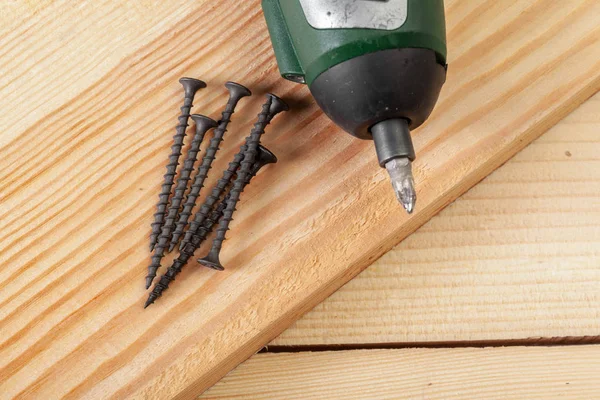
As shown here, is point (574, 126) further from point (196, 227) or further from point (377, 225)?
point (196, 227)

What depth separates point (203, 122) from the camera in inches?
24.5

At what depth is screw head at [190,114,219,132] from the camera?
62 cm

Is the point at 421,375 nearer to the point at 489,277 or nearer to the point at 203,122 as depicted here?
the point at 489,277

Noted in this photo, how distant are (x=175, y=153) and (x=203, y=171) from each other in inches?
1.3

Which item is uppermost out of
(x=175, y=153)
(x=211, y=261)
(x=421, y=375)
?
(x=175, y=153)

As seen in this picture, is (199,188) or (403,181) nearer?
(403,181)

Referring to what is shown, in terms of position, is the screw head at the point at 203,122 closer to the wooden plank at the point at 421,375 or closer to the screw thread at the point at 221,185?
the screw thread at the point at 221,185

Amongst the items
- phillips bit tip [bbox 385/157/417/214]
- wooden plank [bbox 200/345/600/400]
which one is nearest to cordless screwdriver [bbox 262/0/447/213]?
phillips bit tip [bbox 385/157/417/214]

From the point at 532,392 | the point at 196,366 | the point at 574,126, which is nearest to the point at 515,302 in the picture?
the point at 532,392

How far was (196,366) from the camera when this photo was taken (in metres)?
0.58

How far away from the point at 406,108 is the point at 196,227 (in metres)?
0.22

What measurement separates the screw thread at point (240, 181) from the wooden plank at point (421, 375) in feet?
0.48

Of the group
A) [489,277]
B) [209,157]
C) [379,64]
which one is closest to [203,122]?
[209,157]

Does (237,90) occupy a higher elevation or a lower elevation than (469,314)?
higher
